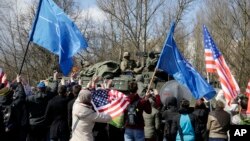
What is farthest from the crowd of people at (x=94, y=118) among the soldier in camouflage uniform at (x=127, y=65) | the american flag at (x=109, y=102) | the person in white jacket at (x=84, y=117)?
the soldier in camouflage uniform at (x=127, y=65)

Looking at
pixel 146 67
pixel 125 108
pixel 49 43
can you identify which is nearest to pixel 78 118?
pixel 125 108

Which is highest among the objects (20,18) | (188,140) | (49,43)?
(20,18)

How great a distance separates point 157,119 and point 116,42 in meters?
31.9

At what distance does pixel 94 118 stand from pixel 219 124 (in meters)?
2.76

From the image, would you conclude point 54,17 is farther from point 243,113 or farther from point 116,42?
point 116,42

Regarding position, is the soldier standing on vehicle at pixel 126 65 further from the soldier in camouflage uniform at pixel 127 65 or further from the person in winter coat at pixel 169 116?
the person in winter coat at pixel 169 116

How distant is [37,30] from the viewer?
12883 millimetres

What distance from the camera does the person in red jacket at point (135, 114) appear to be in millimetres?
10320

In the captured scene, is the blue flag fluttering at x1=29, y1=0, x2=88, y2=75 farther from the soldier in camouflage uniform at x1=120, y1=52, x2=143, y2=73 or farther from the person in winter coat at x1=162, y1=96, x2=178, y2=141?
the soldier in camouflage uniform at x1=120, y1=52, x2=143, y2=73

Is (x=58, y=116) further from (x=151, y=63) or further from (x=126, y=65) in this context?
(x=126, y=65)

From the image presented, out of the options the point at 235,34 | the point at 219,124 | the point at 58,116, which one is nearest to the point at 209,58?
the point at 219,124

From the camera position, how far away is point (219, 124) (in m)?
10.2

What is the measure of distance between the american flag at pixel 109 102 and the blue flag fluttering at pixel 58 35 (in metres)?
2.35

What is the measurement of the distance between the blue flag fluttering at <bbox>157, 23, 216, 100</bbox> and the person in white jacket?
3172 mm
